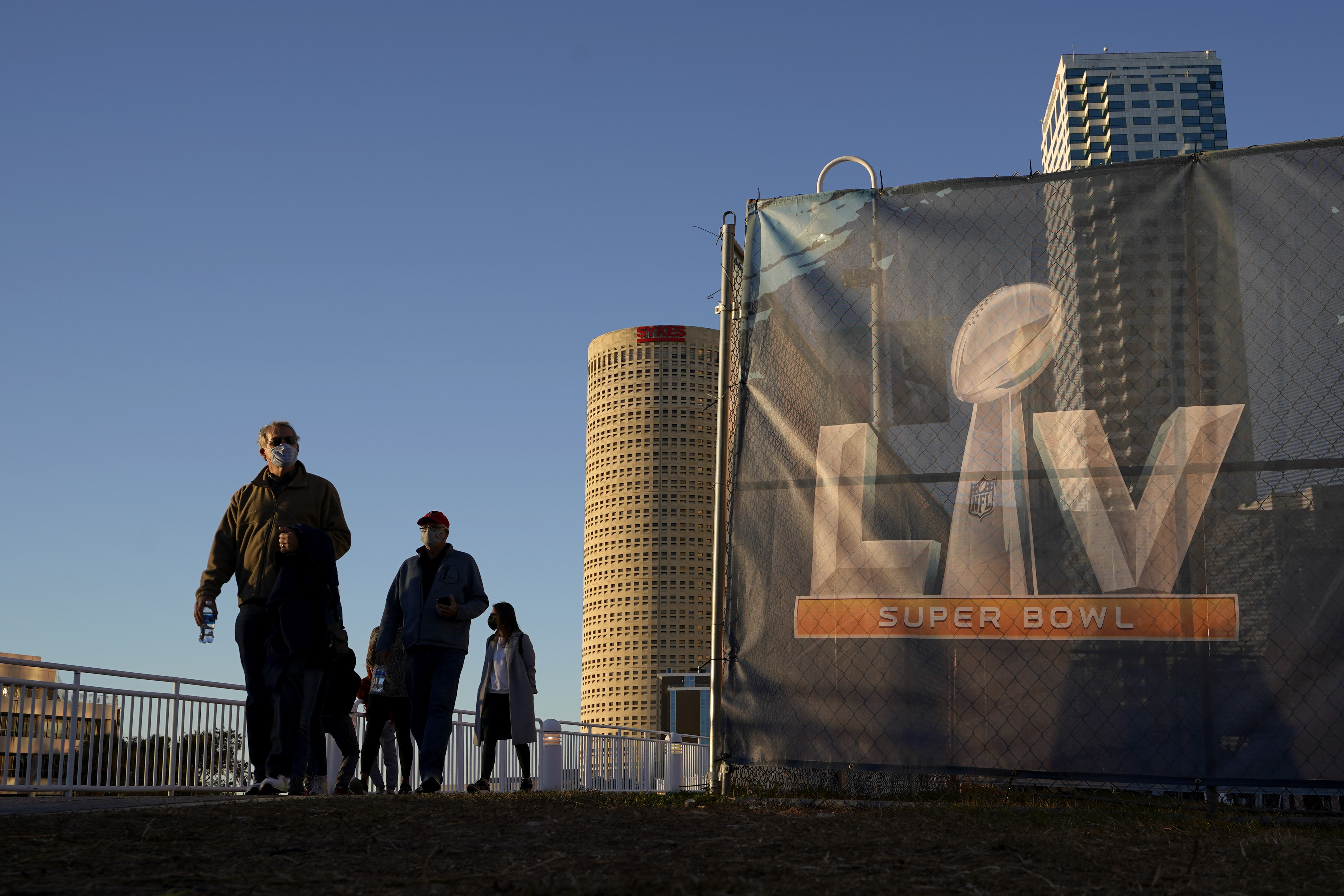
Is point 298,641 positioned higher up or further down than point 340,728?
higher up

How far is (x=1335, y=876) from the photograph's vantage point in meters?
2.95

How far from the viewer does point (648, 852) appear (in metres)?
3.19

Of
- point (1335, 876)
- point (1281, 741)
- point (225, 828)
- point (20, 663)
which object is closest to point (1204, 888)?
point (1335, 876)

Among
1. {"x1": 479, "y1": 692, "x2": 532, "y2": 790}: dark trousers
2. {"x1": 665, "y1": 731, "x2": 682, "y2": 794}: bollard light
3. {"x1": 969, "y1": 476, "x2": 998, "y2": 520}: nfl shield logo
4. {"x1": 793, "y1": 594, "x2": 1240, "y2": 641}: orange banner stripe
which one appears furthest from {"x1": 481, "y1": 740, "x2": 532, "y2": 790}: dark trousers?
{"x1": 665, "y1": 731, "x2": 682, "y2": 794}: bollard light

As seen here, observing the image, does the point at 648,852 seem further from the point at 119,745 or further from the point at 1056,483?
the point at 119,745

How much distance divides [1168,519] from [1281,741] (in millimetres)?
996

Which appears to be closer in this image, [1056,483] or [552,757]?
[1056,483]

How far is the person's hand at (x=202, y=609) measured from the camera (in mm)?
6074

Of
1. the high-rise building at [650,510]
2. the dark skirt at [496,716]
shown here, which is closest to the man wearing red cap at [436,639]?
the dark skirt at [496,716]

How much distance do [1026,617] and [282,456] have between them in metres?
3.83

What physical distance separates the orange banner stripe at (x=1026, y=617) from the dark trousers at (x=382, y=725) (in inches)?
163

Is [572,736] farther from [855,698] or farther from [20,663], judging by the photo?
[855,698]

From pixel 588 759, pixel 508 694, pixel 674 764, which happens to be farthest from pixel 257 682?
pixel 674 764

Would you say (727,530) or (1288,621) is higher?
(727,530)
